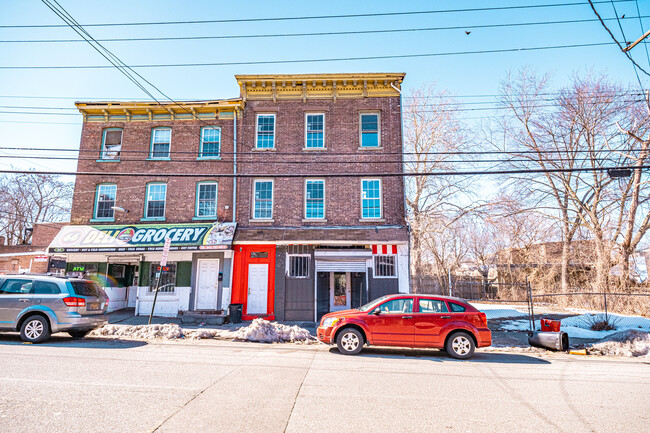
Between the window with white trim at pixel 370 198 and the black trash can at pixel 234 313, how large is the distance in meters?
6.45

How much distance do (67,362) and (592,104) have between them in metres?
27.2

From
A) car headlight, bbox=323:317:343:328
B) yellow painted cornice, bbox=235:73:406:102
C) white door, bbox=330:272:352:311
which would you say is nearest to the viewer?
car headlight, bbox=323:317:343:328

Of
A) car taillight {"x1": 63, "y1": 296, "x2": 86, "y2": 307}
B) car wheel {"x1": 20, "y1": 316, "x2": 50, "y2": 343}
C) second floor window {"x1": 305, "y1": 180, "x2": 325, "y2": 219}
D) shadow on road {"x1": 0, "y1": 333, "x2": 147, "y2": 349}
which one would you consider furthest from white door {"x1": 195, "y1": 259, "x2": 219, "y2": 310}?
car wheel {"x1": 20, "y1": 316, "x2": 50, "y2": 343}

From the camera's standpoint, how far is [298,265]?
15.7 meters

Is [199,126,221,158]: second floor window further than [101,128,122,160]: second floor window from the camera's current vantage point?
No

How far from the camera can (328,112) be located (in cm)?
1700

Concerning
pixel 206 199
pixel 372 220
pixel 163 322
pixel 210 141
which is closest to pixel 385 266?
pixel 372 220

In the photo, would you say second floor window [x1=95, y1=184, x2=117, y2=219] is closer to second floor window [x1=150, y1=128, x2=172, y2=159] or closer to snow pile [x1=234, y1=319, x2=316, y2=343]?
second floor window [x1=150, y1=128, x2=172, y2=159]

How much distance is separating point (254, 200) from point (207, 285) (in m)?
4.23

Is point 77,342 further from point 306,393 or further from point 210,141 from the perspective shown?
point 210,141

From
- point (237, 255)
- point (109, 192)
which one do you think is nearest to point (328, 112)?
point (237, 255)

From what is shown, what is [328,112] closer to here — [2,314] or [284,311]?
[284,311]

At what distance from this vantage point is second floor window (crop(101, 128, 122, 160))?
17594 mm

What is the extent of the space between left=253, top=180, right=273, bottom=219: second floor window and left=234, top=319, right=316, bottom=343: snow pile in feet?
19.7
